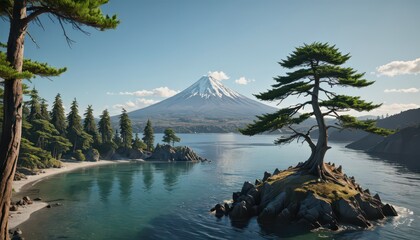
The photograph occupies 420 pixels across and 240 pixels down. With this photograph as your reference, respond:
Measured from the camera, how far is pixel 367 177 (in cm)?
5888

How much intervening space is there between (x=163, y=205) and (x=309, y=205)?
692 inches

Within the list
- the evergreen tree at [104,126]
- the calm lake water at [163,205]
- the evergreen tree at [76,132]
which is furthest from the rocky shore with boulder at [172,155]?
the calm lake water at [163,205]

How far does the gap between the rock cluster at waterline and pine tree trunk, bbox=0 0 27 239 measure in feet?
78.1

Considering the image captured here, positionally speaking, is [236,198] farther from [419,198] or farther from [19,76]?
[19,76]

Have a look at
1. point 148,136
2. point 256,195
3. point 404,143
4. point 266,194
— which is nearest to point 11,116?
point 266,194

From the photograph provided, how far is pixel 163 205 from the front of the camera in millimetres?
36781

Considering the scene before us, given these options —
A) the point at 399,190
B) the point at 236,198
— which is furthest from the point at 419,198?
the point at 236,198

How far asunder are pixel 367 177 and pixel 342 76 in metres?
36.3

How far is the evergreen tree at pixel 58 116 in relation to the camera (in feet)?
252

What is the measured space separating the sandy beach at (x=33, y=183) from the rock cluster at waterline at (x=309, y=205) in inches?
762

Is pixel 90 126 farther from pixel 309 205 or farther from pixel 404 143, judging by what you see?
pixel 404 143

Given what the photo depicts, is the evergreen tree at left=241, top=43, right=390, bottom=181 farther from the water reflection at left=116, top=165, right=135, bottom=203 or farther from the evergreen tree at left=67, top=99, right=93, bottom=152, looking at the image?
the evergreen tree at left=67, top=99, right=93, bottom=152

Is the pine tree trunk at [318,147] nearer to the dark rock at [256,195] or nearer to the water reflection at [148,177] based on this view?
the dark rock at [256,195]

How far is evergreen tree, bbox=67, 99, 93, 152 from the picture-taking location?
78750 millimetres
